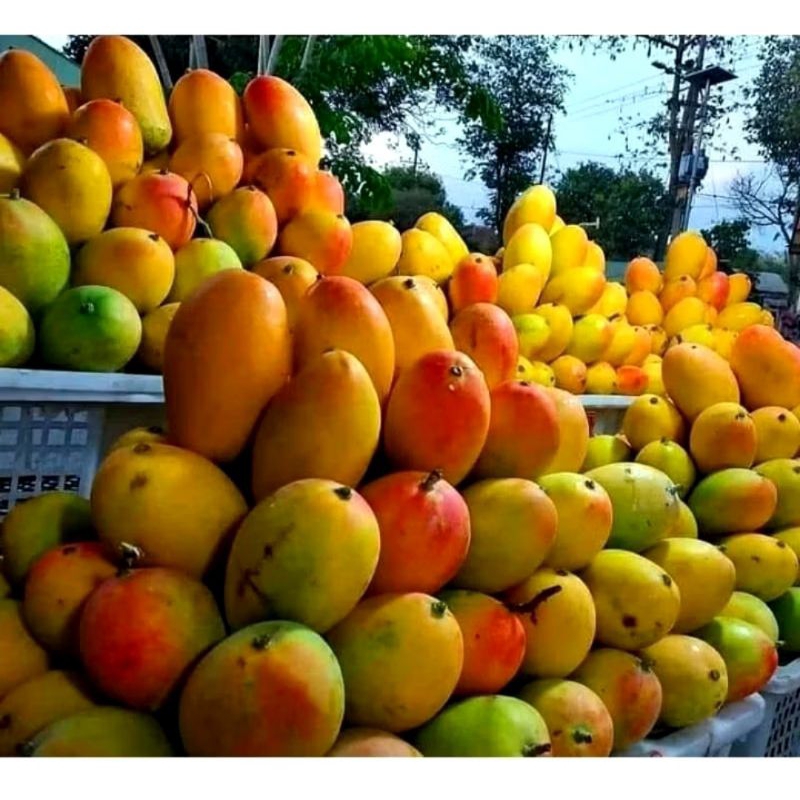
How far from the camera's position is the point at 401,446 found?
786mm

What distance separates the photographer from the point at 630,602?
90 centimetres

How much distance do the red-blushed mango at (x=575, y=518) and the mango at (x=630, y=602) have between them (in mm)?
36

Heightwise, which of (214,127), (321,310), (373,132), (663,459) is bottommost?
(663,459)

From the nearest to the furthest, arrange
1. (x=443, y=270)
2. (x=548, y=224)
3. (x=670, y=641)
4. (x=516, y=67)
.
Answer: (x=670, y=641)
(x=443, y=270)
(x=548, y=224)
(x=516, y=67)

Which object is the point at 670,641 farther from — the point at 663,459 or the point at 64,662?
the point at 64,662

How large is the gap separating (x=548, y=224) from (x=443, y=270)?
1.75ft

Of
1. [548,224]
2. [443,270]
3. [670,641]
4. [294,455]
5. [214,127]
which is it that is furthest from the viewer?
[548,224]

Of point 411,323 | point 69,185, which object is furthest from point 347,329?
point 69,185

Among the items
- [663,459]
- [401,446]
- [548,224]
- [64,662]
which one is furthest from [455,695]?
[548,224]

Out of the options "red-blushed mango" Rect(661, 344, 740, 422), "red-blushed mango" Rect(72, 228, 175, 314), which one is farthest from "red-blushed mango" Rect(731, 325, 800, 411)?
"red-blushed mango" Rect(72, 228, 175, 314)

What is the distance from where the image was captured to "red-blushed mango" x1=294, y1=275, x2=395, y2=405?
2.59 feet

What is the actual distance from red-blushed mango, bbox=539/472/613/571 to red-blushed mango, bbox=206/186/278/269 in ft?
2.11

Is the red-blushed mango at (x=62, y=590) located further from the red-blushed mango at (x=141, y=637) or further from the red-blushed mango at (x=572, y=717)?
the red-blushed mango at (x=572, y=717)

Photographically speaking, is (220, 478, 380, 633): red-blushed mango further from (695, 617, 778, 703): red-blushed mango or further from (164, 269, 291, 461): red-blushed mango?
(695, 617, 778, 703): red-blushed mango
